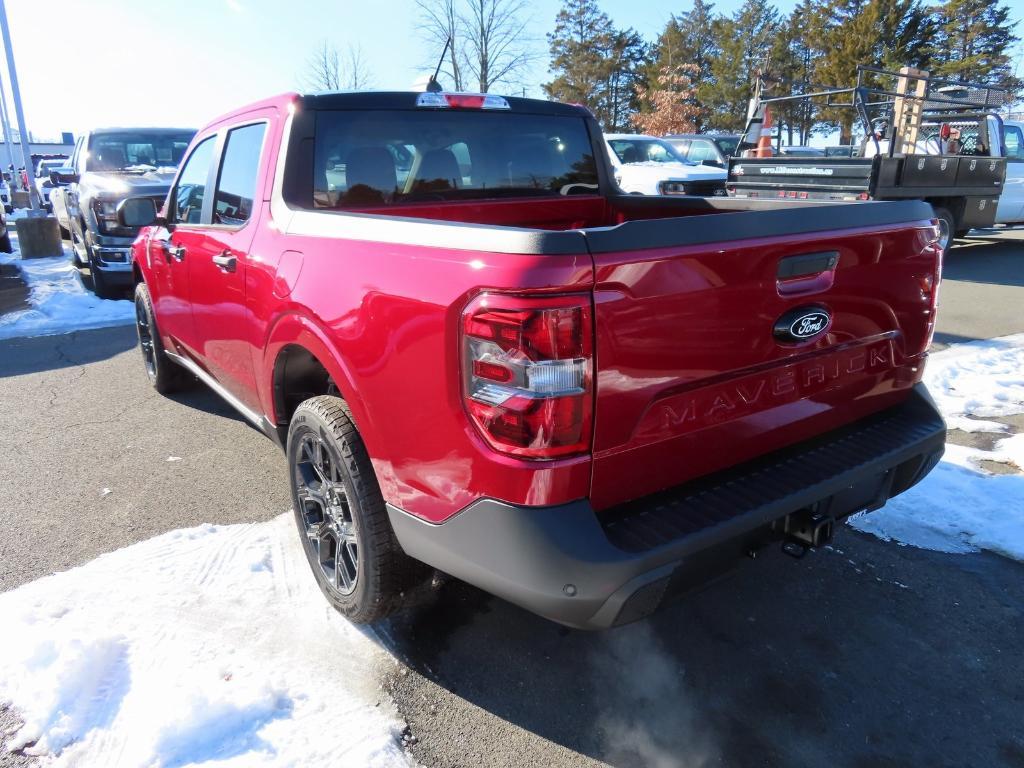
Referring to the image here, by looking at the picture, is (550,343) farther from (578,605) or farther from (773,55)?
(773,55)

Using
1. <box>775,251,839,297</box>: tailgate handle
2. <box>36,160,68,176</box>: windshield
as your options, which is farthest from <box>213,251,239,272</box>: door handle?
<box>36,160,68,176</box>: windshield

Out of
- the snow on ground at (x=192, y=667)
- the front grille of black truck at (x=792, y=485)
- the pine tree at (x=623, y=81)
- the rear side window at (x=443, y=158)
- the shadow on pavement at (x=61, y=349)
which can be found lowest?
the shadow on pavement at (x=61, y=349)

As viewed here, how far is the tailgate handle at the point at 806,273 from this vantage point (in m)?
2.10

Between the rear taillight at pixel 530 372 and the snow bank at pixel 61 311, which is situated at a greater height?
the rear taillight at pixel 530 372

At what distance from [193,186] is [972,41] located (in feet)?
168

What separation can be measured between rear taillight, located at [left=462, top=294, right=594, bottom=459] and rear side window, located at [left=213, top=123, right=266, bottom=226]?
5.85ft

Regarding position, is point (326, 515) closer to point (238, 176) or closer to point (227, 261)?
point (227, 261)

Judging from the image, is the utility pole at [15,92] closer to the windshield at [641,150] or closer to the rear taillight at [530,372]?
the windshield at [641,150]

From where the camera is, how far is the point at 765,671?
2.49m

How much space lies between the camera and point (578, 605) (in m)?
1.84

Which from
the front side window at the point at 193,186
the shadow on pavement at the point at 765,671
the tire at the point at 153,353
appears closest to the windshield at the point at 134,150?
the tire at the point at 153,353

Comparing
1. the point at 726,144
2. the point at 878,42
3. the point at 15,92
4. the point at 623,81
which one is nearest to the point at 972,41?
the point at 878,42

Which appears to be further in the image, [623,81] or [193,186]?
[623,81]

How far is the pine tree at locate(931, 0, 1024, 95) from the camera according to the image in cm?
4012
